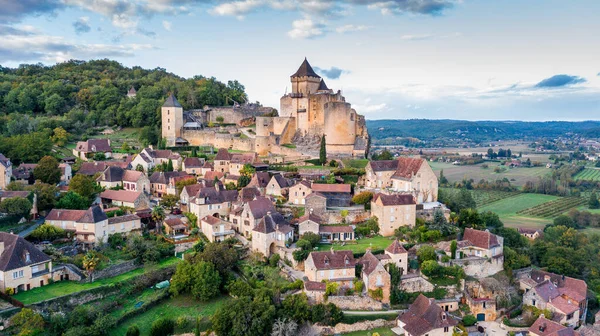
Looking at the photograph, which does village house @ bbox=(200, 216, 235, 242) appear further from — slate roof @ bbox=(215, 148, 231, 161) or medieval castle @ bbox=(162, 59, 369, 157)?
medieval castle @ bbox=(162, 59, 369, 157)

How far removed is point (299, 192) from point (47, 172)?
72.7ft

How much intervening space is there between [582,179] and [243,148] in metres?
70.7

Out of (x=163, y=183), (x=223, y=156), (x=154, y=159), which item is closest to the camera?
(x=163, y=183)

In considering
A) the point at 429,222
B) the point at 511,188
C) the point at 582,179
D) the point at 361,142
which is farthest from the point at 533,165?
the point at 429,222

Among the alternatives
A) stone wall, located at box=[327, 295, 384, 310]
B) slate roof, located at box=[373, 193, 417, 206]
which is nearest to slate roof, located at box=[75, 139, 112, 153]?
slate roof, located at box=[373, 193, 417, 206]

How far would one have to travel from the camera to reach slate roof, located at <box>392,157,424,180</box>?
3907cm

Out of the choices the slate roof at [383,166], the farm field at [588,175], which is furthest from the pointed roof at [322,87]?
the farm field at [588,175]

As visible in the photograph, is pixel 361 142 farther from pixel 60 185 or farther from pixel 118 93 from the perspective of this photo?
→ pixel 118 93

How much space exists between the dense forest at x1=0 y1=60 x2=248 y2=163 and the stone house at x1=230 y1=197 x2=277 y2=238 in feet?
81.7

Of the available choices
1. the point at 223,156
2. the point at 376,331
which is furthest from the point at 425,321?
the point at 223,156

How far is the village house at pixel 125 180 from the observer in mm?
41906

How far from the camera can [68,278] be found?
2891 centimetres

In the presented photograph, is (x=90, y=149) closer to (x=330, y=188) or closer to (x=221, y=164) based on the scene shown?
(x=221, y=164)

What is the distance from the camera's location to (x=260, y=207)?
115ft
